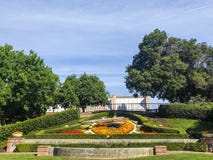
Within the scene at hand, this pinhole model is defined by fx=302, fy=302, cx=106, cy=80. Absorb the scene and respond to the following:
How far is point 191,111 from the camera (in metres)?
33.8

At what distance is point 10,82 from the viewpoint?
30.9 m

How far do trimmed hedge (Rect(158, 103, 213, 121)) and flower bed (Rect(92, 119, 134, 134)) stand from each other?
6.44 metres

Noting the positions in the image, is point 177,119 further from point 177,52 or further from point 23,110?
point 23,110

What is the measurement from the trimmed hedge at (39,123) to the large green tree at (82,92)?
31.1 feet

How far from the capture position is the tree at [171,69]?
37656 millimetres

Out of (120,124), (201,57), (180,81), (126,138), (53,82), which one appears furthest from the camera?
(201,57)

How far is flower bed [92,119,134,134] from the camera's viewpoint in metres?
27.2

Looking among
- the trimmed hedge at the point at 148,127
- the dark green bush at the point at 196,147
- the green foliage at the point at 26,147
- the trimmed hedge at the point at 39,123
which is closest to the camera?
the dark green bush at the point at 196,147

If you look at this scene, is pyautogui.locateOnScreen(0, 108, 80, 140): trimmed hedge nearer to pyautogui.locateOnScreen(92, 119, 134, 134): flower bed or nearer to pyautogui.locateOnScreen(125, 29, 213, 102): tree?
pyautogui.locateOnScreen(92, 119, 134, 134): flower bed

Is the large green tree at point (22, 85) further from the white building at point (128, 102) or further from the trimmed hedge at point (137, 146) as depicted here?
the white building at point (128, 102)

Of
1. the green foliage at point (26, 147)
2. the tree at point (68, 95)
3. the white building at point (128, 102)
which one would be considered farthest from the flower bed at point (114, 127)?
the white building at point (128, 102)

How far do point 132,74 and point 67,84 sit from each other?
11.0 meters

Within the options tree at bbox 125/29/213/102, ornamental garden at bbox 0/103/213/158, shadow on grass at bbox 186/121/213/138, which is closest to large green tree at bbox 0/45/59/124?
ornamental garden at bbox 0/103/213/158

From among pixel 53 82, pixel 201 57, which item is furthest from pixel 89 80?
pixel 201 57
